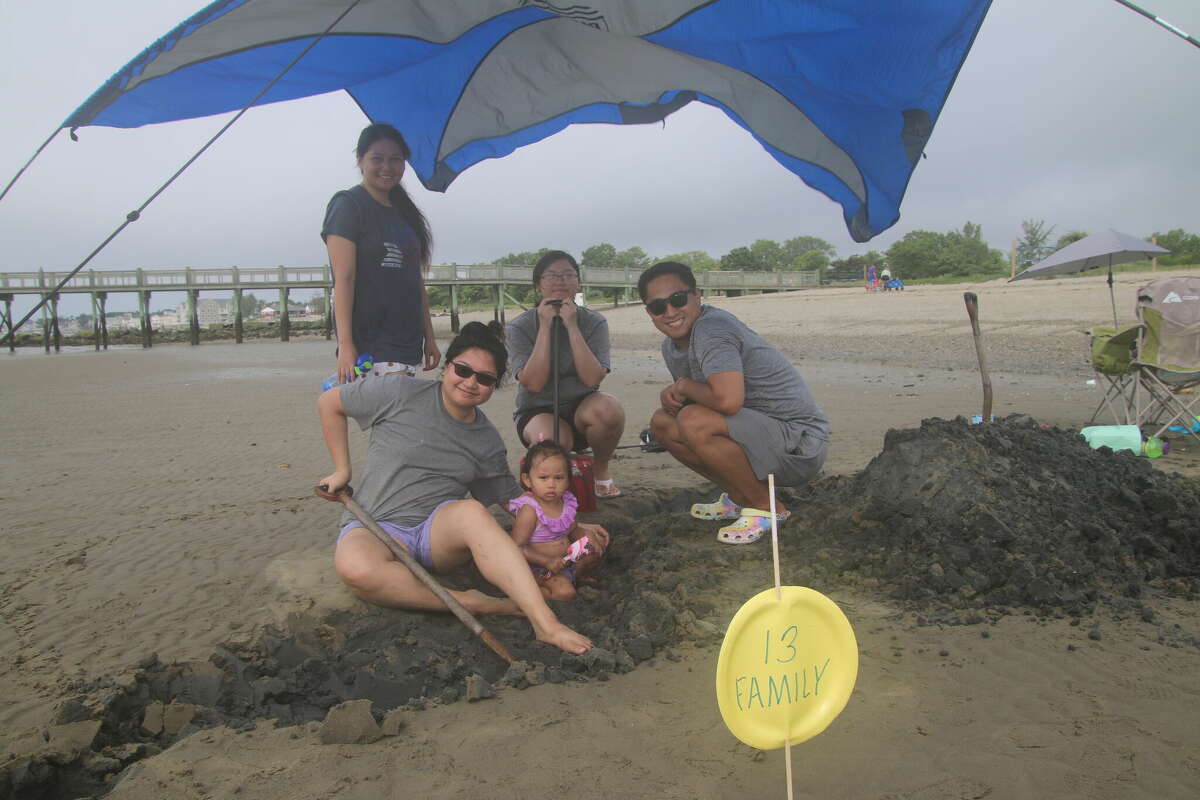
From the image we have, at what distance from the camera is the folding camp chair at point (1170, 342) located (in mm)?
4984

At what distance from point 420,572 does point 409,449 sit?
1.73ft

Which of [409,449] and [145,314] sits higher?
[145,314]

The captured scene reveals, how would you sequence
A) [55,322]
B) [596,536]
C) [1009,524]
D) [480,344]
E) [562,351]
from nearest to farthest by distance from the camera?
[480,344], [1009,524], [596,536], [562,351], [55,322]

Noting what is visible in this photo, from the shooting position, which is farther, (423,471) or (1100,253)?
(1100,253)

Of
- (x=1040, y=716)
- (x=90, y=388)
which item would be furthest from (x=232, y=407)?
(x=1040, y=716)

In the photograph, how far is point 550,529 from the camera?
3.06 meters

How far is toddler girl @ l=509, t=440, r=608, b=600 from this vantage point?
2947mm

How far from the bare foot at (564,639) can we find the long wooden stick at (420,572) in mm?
137

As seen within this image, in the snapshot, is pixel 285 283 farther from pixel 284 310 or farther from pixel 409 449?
pixel 409 449

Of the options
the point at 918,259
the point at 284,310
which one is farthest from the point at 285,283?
the point at 918,259

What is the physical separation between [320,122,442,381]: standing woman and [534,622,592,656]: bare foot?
4.84 ft

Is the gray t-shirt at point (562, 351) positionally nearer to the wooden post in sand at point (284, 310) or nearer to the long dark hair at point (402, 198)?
the long dark hair at point (402, 198)

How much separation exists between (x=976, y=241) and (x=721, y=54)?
157 ft

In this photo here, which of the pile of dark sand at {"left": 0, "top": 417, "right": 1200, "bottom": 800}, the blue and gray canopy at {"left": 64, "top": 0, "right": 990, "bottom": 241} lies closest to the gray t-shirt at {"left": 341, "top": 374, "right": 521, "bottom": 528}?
the pile of dark sand at {"left": 0, "top": 417, "right": 1200, "bottom": 800}
